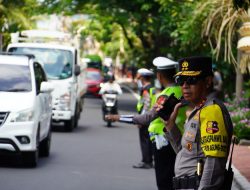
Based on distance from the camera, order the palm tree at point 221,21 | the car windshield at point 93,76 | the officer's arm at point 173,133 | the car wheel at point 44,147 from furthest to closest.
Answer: the car windshield at point 93,76 → the palm tree at point 221,21 → the car wheel at point 44,147 → the officer's arm at point 173,133

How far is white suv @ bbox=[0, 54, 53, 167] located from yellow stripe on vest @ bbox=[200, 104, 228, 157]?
26.2ft

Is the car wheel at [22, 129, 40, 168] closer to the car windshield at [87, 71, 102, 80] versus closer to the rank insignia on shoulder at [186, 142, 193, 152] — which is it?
the rank insignia on shoulder at [186, 142, 193, 152]

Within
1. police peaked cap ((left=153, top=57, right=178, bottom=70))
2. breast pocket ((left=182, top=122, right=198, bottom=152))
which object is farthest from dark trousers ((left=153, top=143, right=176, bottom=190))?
breast pocket ((left=182, top=122, right=198, bottom=152))

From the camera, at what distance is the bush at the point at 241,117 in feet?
60.1

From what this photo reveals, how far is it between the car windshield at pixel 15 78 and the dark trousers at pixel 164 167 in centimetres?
602

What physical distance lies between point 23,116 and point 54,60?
9.12 m

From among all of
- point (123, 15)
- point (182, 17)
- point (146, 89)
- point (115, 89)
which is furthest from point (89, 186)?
point (123, 15)

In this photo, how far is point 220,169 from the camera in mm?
5570

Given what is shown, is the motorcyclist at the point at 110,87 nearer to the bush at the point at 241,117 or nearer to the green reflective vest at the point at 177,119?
the bush at the point at 241,117

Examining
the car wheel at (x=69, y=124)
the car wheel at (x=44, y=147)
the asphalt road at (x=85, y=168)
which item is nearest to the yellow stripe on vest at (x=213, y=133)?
the asphalt road at (x=85, y=168)

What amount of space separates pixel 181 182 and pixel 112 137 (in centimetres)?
1555

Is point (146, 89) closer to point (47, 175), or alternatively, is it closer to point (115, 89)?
point (47, 175)

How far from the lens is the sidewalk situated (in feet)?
39.6

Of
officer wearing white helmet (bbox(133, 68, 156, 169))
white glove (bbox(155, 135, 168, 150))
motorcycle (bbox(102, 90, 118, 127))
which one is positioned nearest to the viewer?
white glove (bbox(155, 135, 168, 150))
